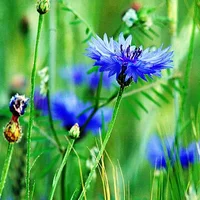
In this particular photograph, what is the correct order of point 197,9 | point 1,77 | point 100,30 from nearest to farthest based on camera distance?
point 197,9
point 1,77
point 100,30

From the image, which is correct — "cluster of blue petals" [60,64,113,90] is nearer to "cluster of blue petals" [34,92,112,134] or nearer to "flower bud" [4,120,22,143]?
"cluster of blue petals" [34,92,112,134]

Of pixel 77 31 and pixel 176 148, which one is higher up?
pixel 77 31

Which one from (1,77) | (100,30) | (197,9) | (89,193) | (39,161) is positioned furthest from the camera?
(100,30)

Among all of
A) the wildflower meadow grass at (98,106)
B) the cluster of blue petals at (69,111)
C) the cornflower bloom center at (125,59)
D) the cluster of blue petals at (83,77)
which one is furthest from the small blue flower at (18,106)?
the cluster of blue petals at (83,77)

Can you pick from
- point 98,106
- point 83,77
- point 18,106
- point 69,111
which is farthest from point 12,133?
point 83,77

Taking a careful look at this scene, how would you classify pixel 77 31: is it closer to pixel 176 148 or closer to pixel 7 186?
pixel 7 186

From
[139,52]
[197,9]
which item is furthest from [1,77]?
[139,52]

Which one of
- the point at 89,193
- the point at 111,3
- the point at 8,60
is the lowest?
the point at 89,193

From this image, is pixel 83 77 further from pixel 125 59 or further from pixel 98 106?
pixel 125 59
